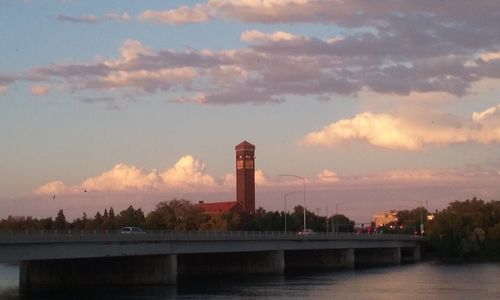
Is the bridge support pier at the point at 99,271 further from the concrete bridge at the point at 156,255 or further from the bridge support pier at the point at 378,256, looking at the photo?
the bridge support pier at the point at 378,256

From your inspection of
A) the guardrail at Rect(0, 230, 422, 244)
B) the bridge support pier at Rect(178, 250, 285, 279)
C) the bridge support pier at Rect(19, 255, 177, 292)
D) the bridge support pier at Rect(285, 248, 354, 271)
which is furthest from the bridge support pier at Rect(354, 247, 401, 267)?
the bridge support pier at Rect(19, 255, 177, 292)

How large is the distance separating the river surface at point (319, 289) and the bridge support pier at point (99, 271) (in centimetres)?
251

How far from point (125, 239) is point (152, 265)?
1040 centimetres

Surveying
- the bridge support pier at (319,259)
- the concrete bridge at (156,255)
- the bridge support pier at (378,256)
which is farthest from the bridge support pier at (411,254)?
the bridge support pier at (319,259)

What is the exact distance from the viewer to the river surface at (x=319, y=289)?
7931 cm

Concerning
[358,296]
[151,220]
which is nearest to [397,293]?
[358,296]

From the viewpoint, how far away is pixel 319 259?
152250mm

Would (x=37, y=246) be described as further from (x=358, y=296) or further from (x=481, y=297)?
(x=481, y=297)

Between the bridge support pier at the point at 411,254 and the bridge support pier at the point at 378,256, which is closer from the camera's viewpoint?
the bridge support pier at the point at 378,256

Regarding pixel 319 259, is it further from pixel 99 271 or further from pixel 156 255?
pixel 99 271

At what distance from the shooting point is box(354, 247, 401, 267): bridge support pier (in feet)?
548

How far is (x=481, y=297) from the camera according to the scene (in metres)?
74.7

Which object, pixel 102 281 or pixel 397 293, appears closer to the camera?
pixel 397 293

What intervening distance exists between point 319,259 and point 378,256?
2284cm
